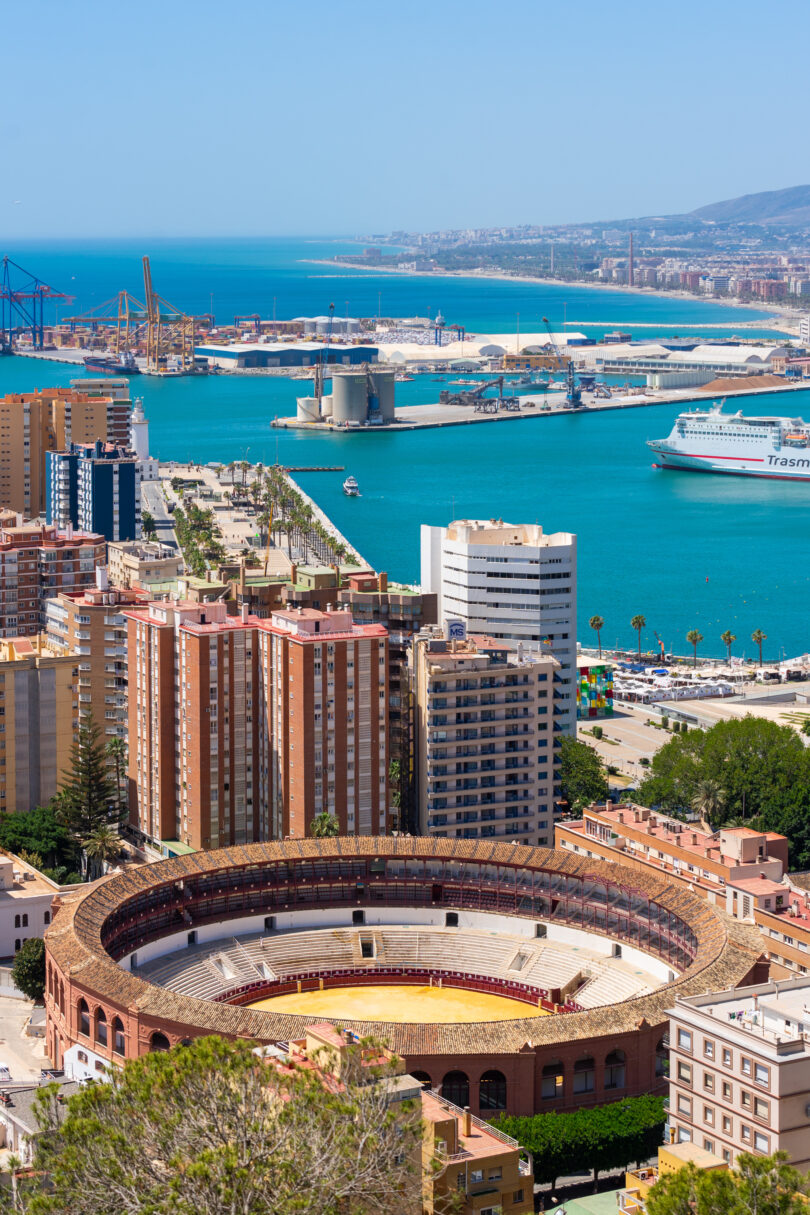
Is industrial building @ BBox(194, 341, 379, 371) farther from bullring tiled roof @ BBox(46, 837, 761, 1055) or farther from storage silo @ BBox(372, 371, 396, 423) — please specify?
bullring tiled roof @ BBox(46, 837, 761, 1055)

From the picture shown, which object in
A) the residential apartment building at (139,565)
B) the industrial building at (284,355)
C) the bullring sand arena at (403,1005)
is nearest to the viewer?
the bullring sand arena at (403,1005)

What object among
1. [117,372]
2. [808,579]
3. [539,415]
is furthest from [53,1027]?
[117,372]

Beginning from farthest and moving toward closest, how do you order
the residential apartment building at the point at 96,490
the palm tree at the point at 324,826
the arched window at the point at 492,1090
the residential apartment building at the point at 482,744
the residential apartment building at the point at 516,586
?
the residential apartment building at the point at 96,490 → the residential apartment building at the point at 516,586 → the residential apartment building at the point at 482,744 → the palm tree at the point at 324,826 → the arched window at the point at 492,1090

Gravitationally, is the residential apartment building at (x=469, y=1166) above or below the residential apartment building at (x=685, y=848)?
above

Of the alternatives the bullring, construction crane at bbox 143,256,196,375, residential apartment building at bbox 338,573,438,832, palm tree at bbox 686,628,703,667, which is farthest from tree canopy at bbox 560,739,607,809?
construction crane at bbox 143,256,196,375

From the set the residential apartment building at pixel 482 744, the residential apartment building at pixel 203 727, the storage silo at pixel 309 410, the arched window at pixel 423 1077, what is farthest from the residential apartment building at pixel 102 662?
the storage silo at pixel 309 410

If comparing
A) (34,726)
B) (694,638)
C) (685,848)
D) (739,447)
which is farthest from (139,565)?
(739,447)

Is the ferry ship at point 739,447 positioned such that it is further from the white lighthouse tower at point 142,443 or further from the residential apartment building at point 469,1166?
the residential apartment building at point 469,1166

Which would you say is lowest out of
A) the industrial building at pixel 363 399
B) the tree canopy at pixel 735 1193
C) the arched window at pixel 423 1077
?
the arched window at pixel 423 1077
